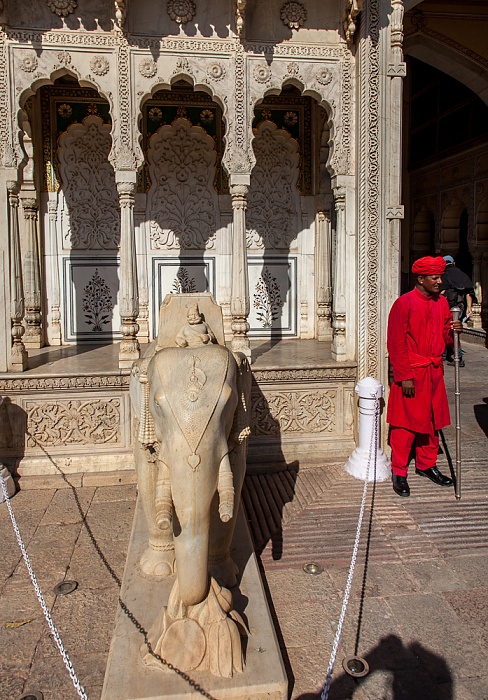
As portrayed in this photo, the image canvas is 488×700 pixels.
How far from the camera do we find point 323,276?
7660 mm

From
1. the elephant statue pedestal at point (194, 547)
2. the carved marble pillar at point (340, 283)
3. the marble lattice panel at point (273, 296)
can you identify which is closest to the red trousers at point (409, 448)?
the carved marble pillar at point (340, 283)

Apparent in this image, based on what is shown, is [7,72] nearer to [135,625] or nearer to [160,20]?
[160,20]

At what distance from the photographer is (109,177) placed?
738 cm

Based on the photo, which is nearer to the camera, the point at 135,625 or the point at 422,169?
the point at 135,625

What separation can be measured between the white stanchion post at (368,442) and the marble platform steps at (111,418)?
0.35 meters

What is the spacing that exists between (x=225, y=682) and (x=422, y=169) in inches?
571

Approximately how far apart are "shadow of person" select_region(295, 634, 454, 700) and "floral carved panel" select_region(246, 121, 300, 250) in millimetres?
5607

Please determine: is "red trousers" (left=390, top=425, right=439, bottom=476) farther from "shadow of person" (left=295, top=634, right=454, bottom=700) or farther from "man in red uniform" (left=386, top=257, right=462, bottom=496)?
"shadow of person" (left=295, top=634, right=454, bottom=700)

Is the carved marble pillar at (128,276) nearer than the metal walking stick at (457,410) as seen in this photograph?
No

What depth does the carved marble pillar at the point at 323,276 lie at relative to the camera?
300 inches

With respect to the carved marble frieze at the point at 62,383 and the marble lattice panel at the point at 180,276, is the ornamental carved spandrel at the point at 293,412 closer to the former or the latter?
the carved marble frieze at the point at 62,383

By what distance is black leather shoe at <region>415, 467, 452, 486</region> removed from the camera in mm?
5098

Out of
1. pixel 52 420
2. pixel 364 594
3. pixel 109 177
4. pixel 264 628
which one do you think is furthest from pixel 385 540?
pixel 109 177

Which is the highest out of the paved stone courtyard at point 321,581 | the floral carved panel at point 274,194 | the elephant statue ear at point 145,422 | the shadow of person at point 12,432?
the floral carved panel at point 274,194
